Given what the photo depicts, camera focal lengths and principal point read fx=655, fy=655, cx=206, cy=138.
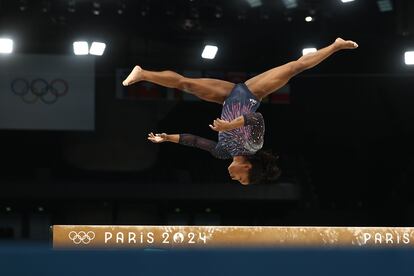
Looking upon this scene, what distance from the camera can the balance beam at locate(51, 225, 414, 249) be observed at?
622 centimetres

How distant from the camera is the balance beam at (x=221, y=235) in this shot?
6219mm

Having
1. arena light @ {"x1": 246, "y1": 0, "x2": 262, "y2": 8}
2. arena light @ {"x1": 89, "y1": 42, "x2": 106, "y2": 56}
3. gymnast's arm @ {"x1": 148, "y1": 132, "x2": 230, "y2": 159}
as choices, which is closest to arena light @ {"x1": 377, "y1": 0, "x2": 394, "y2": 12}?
arena light @ {"x1": 246, "y1": 0, "x2": 262, "y2": 8}

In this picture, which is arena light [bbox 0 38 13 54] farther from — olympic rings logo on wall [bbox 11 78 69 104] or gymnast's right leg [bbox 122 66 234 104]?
gymnast's right leg [bbox 122 66 234 104]

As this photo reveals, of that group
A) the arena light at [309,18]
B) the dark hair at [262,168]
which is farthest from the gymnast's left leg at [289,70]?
the arena light at [309,18]

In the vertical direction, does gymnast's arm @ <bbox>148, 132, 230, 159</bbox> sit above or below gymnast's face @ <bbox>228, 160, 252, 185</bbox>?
above

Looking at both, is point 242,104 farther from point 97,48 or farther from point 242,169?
point 97,48

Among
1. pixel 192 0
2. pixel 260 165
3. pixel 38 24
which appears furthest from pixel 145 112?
pixel 260 165

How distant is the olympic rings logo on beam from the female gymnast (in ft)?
5.82

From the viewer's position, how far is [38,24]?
9.60 metres

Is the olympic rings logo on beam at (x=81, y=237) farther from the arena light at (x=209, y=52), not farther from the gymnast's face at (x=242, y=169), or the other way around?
the arena light at (x=209, y=52)

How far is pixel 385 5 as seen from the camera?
838cm

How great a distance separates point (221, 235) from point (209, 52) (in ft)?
13.1

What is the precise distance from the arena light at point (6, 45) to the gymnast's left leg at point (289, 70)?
494 centimetres

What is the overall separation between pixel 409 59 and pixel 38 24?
538cm
